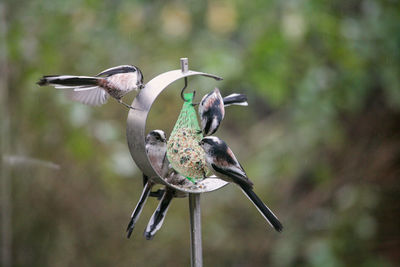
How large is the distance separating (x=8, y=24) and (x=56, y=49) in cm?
30

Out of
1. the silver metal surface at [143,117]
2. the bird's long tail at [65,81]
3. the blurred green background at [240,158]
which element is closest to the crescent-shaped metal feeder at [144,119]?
the silver metal surface at [143,117]

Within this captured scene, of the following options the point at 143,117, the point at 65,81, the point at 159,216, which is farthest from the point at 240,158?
the point at 65,81

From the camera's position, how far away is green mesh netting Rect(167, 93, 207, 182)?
1.37 metres

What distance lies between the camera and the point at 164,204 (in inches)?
52.8

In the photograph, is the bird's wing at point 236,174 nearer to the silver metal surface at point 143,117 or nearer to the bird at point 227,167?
the bird at point 227,167

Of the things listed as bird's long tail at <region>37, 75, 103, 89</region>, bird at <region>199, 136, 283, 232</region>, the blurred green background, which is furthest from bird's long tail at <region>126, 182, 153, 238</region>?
the blurred green background

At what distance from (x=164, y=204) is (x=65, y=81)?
1.50 feet

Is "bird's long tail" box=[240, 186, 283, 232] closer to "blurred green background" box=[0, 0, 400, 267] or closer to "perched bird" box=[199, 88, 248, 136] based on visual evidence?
"perched bird" box=[199, 88, 248, 136]

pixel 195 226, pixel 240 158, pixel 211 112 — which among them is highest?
pixel 211 112

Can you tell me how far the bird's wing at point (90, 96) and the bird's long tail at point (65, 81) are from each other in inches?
4.5

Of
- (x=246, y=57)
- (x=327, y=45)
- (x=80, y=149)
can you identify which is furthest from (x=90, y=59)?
(x=327, y=45)

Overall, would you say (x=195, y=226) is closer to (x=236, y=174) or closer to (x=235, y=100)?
(x=236, y=174)

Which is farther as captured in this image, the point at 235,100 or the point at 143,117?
the point at 235,100

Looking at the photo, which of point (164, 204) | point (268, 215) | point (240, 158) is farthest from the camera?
point (240, 158)
